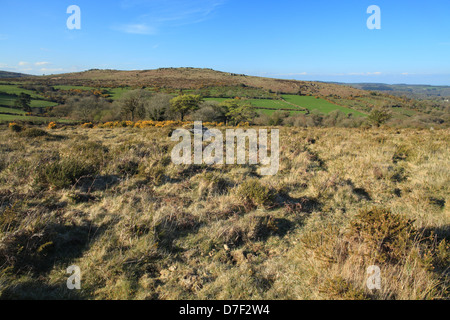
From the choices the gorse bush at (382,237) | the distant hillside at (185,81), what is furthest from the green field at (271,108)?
the gorse bush at (382,237)

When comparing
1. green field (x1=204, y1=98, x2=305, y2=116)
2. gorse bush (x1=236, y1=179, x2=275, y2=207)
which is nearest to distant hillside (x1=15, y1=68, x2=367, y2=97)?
green field (x1=204, y1=98, x2=305, y2=116)

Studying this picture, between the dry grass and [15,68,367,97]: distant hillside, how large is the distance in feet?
336

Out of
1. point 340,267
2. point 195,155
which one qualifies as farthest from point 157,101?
point 340,267

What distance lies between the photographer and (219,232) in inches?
151

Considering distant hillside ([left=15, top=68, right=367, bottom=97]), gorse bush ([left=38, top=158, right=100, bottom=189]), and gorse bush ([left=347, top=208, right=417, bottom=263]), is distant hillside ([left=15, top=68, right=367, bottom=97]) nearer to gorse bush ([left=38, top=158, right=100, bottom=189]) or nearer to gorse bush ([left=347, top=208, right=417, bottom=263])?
gorse bush ([left=38, top=158, right=100, bottom=189])

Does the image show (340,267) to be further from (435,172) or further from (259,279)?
(435,172)

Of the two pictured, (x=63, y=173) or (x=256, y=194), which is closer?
(x=256, y=194)

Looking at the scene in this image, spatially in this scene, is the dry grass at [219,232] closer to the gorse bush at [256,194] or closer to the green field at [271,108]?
the gorse bush at [256,194]

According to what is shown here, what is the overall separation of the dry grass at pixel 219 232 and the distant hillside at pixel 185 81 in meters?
102

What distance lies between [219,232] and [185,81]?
12506 cm

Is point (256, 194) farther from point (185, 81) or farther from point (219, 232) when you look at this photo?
point (185, 81)

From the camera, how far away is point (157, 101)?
142 ft

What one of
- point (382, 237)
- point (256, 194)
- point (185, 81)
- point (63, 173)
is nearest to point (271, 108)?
point (185, 81)

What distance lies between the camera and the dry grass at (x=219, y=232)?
278cm
